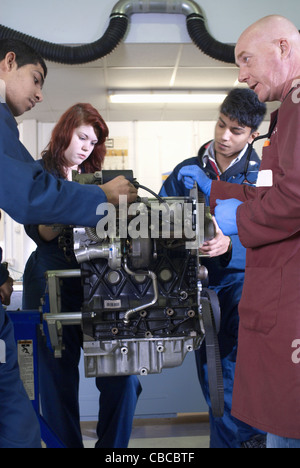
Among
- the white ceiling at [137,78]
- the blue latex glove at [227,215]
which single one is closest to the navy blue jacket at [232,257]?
the blue latex glove at [227,215]

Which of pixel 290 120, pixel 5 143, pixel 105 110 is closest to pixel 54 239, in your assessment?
pixel 5 143

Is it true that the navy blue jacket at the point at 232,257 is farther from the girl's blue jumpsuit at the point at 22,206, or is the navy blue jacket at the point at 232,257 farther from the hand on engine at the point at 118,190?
the girl's blue jumpsuit at the point at 22,206

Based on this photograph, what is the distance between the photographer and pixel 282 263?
1.22m

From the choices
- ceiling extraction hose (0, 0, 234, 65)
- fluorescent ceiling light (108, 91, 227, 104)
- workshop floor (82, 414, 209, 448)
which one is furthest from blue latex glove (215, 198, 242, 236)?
fluorescent ceiling light (108, 91, 227, 104)

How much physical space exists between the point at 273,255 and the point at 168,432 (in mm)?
2028

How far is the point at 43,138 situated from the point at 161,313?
4.92m

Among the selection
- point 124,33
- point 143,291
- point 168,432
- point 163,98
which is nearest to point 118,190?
point 143,291

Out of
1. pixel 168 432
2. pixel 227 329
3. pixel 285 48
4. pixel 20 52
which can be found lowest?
pixel 168 432

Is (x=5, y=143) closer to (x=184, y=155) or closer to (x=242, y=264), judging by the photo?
(x=242, y=264)

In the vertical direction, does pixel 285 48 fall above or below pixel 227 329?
above

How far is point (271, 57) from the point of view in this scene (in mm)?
1338

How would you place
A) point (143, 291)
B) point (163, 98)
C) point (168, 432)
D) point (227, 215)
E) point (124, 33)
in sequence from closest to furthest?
point (227, 215), point (143, 291), point (168, 432), point (124, 33), point (163, 98)

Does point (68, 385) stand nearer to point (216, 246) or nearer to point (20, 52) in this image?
point (216, 246)

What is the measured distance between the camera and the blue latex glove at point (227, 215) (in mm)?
1409
